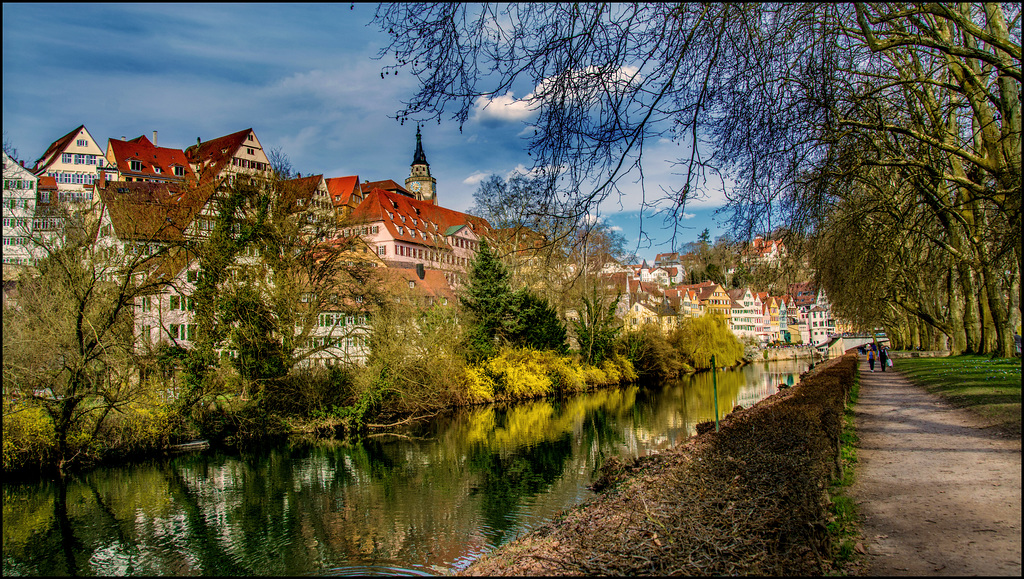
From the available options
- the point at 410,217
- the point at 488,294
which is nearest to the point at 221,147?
the point at 410,217

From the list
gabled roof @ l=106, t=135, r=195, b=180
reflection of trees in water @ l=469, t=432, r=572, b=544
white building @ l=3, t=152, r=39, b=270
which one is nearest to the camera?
reflection of trees in water @ l=469, t=432, r=572, b=544

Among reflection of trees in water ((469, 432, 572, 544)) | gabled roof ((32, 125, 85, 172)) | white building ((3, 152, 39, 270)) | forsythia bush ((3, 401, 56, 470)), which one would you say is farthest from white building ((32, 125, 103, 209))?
reflection of trees in water ((469, 432, 572, 544))

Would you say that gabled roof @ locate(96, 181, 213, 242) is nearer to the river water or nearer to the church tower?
the river water

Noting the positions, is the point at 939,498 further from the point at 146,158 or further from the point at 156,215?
the point at 146,158

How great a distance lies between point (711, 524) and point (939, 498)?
2904 millimetres

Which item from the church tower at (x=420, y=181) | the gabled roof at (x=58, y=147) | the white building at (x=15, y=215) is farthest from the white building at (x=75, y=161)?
the church tower at (x=420, y=181)

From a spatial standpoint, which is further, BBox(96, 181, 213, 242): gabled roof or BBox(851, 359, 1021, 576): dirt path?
BBox(96, 181, 213, 242): gabled roof

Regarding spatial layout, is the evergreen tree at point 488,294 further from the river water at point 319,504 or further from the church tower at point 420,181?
the church tower at point 420,181

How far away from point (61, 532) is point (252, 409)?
9.19m

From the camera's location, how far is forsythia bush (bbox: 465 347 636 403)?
28688 millimetres

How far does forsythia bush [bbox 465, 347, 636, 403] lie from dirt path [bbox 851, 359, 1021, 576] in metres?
18.8

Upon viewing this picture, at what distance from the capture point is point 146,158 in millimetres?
70812

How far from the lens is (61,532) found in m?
11.0

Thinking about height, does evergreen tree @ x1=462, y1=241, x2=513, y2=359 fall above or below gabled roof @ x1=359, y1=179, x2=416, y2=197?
below
